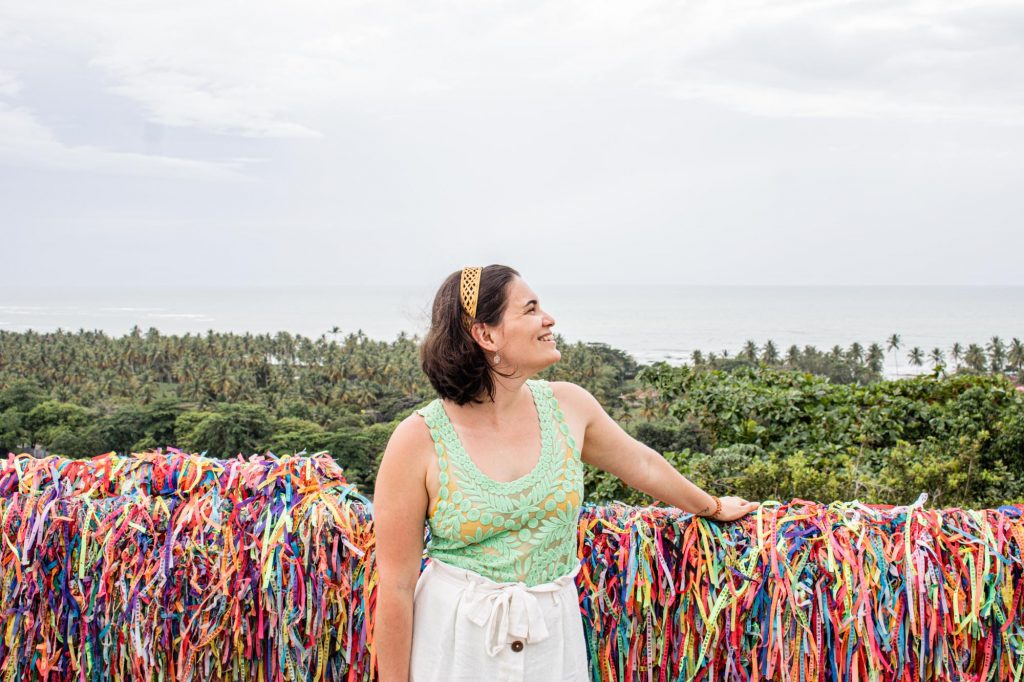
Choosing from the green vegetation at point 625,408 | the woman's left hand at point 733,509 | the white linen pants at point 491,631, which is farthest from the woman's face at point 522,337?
the green vegetation at point 625,408

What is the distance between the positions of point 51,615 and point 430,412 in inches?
48.7

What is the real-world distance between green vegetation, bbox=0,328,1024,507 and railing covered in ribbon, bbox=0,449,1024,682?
5.49ft

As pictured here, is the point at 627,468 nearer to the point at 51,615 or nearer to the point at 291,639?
the point at 291,639

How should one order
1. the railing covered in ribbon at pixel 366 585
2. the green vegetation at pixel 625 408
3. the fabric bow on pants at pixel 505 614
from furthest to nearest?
the green vegetation at pixel 625 408, the railing covered in ribbon at pixel 366 585, the fabric bow on pants at pixel 505 614

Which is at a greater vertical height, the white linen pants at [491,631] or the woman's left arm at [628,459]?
the woman's left arm at [628,459]

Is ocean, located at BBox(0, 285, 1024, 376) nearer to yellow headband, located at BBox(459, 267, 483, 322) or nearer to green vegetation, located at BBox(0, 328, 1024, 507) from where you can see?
green vegetation, located at BBox(0, 328, 1024, 507)

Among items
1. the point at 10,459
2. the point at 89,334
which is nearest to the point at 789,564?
the point at 10,459

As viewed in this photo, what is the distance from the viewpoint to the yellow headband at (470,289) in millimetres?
1674

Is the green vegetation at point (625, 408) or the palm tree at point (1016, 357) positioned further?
the palm tree at point (1016, 357)

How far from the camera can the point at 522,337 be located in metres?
1.69

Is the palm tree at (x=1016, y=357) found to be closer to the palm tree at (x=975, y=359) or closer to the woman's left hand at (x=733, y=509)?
the palm tree at (x=975, y=359)

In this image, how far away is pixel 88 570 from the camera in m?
2.06

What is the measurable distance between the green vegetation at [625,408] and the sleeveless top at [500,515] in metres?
1.81

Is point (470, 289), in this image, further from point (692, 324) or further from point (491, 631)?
point (692, 324)
